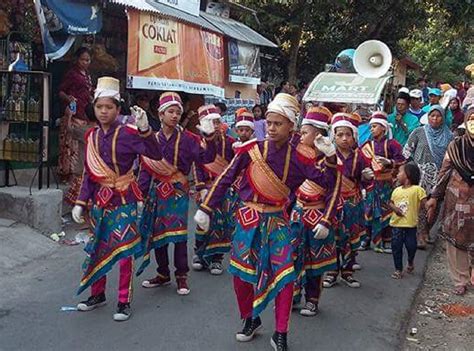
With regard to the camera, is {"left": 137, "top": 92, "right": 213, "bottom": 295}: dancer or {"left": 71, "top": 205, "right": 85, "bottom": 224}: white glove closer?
{"left": 71, "top": 205, "right": 85, "bottom": 224}: white glove

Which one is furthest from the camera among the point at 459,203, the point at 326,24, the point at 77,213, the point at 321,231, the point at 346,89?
the point at 326,24

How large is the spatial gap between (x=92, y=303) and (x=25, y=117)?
123 inches

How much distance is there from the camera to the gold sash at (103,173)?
192 inches

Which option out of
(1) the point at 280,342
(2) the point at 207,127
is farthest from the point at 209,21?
(1) the point at 280,342

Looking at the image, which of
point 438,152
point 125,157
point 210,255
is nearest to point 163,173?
point 125,157

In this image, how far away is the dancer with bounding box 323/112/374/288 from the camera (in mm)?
5887

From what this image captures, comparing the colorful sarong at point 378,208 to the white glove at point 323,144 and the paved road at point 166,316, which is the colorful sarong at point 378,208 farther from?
the white glove at point 323,144

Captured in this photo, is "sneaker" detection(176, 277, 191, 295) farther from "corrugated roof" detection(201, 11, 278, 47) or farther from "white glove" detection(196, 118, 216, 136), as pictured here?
"corrugated roof" detection(201, 11, 278, 47)

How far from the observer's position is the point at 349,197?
20.3 ft

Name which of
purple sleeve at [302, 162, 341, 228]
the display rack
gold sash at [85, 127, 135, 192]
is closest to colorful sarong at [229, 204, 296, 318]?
purple sleeve at [302, 162, 341, 228]

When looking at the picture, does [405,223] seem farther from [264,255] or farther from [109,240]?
[109,240]

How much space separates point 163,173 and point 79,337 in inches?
63.8

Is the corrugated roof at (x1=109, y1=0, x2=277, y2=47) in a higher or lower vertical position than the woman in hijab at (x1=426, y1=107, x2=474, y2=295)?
higher

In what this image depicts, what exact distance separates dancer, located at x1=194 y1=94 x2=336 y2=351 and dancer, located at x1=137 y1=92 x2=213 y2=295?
110 cm
